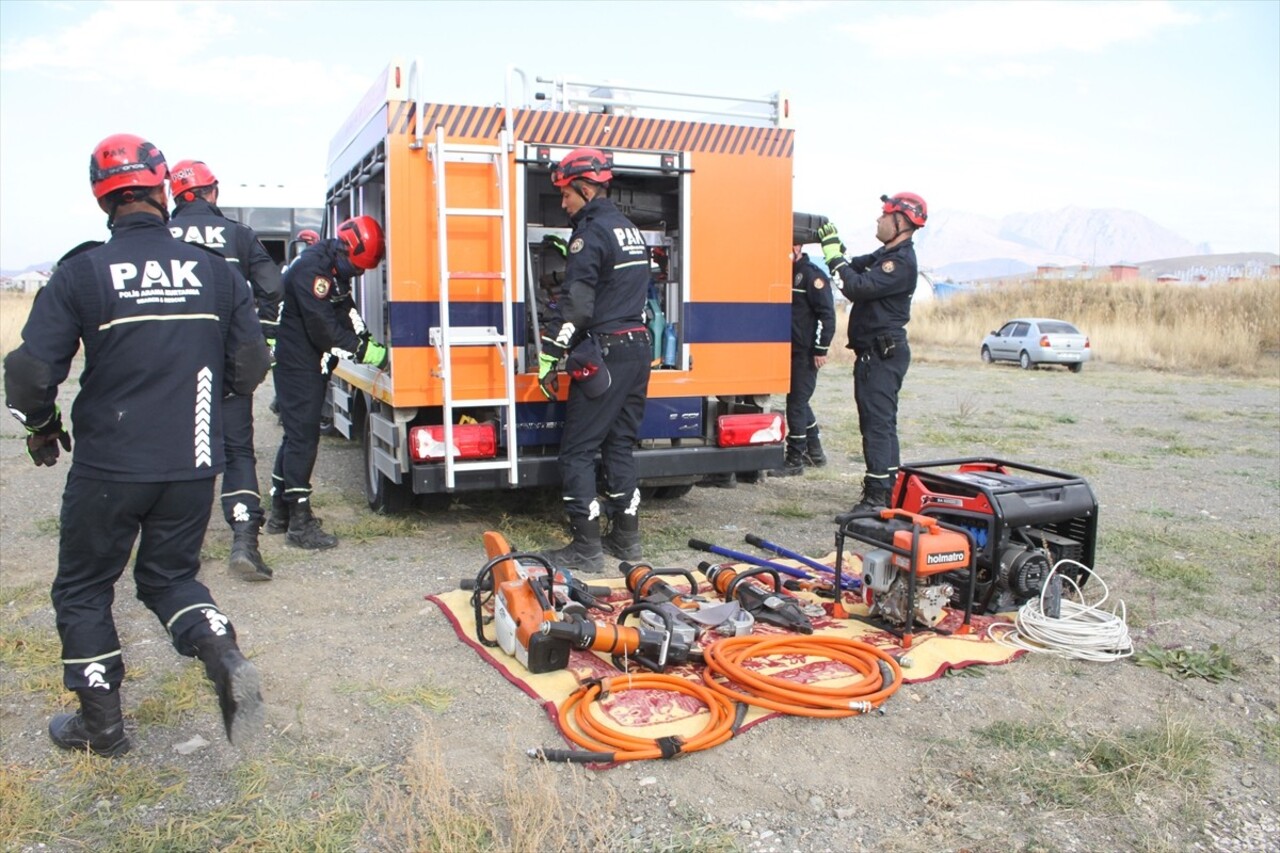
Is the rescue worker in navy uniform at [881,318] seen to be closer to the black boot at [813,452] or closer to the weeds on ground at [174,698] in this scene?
the black boot at [813,452]

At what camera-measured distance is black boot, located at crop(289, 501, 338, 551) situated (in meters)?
6.14

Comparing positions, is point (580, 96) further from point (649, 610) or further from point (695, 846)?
point (695, 846)

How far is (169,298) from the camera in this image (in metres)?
3.29

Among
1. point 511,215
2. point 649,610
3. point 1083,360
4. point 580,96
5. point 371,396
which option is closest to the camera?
point 649,610

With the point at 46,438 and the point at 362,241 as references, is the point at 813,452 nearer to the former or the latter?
the point at 362,241

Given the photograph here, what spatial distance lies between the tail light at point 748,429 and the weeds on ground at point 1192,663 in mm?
2629

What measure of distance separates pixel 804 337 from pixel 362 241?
4.41 m

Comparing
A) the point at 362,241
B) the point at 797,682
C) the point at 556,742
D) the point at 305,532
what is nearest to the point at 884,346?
the point at 797,682

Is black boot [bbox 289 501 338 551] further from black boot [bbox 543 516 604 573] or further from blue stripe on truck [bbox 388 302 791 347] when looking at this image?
black boot [bbox 543 516 604 573]

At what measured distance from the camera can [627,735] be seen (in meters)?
3.53

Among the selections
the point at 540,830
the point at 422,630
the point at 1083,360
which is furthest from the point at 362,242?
the point at 1083,360

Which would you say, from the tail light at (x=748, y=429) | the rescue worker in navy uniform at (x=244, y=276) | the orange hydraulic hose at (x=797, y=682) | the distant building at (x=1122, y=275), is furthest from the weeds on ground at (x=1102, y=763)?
the distant building at (x=1122, y=275)

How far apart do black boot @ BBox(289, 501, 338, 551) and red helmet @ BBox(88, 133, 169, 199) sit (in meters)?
3.12

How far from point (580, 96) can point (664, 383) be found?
1.83 m
